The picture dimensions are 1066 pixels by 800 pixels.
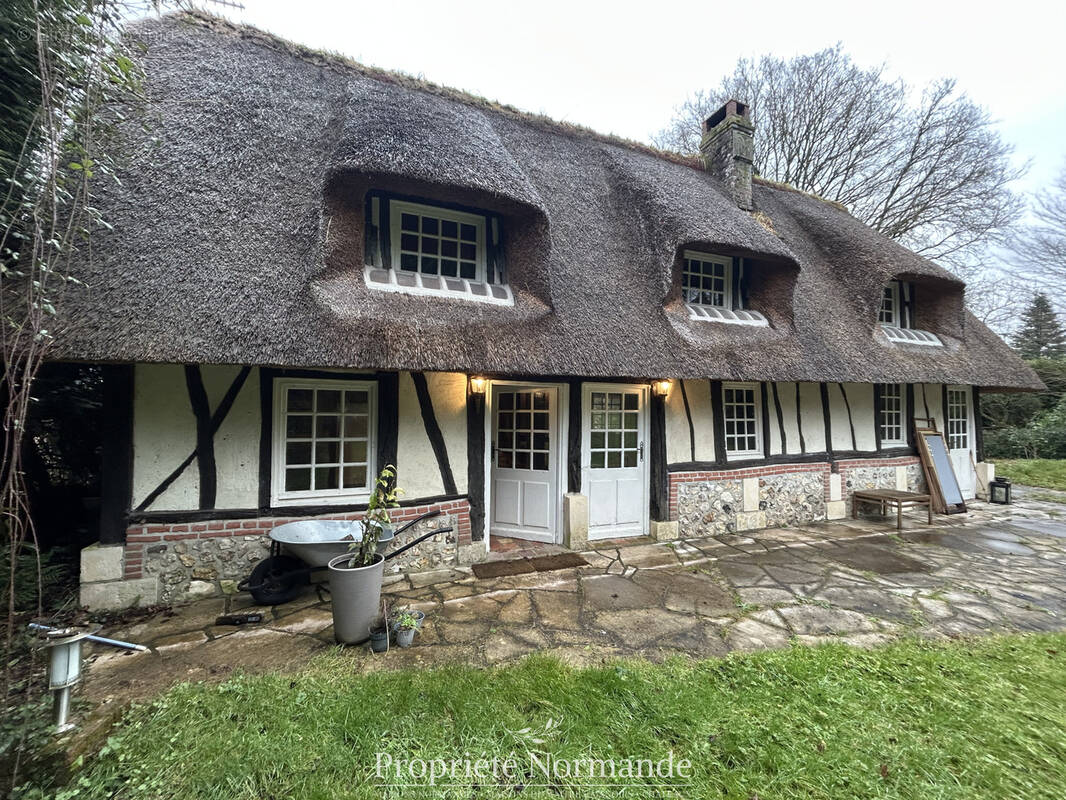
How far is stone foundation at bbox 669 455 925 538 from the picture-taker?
18.2ft

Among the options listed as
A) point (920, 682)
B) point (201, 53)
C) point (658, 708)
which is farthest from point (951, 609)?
point (201, 53)

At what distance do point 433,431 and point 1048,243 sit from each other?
22.0 metres

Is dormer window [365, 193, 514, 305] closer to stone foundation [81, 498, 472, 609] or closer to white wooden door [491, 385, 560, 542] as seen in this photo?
white wooden door [491, 385, 560, 542]

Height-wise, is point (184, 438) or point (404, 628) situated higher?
point (184, 438)

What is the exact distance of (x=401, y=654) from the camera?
2.79 m

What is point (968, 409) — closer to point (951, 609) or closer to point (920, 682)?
point (951, 609)

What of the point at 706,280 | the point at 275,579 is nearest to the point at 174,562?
the point at 275,579

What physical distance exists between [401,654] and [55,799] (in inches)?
60.6

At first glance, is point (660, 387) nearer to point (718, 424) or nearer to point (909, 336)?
point (718, 424)

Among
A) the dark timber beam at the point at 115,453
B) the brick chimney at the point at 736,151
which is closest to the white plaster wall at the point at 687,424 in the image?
the brick chimney at the point at 736,151

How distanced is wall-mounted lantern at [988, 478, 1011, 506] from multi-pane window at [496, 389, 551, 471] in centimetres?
895

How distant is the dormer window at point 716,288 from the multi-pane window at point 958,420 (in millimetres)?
5284

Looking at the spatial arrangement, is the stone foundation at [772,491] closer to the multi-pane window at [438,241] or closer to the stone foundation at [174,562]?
the multi-pane window at [438,241]

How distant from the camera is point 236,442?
12.2 ft
